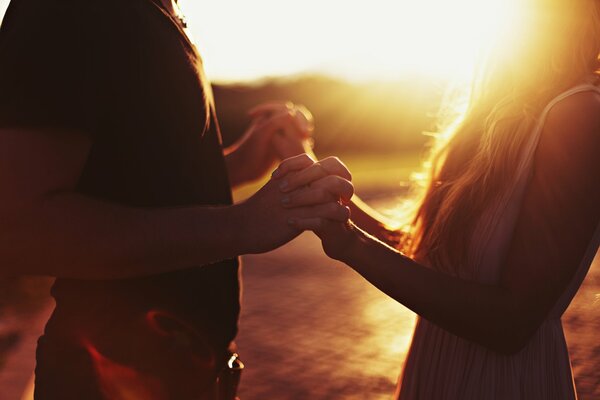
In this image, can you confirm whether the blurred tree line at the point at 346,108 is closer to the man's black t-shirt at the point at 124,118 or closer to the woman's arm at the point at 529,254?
the man's black t-shirt at the point at 124,118

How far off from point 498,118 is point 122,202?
3.57ft

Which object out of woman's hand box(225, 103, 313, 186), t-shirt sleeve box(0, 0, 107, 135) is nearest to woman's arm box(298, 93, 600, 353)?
t-shirt sleeve box(0, 0, 107, 135)

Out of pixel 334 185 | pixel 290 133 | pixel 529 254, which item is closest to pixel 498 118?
pixel 529 254

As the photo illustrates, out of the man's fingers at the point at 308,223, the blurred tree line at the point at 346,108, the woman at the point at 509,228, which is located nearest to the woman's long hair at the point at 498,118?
the woman at the point at 509,228

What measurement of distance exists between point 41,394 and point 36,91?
0.80 meters

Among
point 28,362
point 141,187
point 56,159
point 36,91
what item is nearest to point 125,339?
point 141,187

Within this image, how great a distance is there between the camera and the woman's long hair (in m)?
1.88

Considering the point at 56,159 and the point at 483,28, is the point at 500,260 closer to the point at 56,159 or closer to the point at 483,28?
the point at 483,28

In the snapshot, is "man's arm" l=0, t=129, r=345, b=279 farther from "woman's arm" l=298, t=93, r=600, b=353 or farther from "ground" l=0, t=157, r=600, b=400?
"ground" l=0, t=157, r=600, b=400

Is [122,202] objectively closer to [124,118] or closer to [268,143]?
[124,118]

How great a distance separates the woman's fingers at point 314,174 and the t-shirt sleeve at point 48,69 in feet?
1.66

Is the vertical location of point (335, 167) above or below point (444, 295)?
above

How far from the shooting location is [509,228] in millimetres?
1860

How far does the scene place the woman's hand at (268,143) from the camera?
291 cm
